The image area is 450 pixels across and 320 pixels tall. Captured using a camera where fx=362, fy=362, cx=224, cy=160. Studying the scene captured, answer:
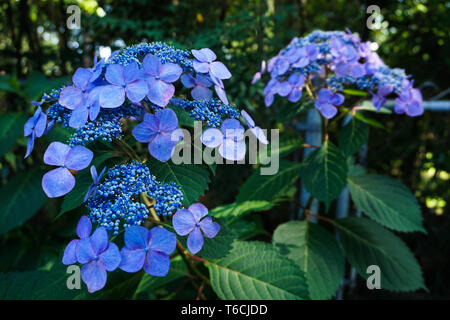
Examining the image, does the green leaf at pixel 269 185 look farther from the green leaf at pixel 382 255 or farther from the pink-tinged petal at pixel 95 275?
the pink-tinged petal at pixel 95 275

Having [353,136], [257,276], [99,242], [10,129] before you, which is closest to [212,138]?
[99,242]

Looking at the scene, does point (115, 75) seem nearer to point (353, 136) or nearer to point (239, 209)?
point (239, 209)

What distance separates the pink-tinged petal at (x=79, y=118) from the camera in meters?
0.62

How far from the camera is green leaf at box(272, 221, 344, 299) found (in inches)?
48.2

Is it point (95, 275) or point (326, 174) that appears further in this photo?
point (326, 174)

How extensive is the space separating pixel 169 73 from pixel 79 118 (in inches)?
6.9

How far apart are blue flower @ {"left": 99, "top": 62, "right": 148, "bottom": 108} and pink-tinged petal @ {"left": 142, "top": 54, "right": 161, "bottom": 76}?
0.7 inches

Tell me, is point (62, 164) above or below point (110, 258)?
above

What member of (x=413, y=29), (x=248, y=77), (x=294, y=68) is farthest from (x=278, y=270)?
(x=413, y=29)

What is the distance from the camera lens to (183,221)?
2.01ft

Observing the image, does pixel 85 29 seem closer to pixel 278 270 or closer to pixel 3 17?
pixel 3 17

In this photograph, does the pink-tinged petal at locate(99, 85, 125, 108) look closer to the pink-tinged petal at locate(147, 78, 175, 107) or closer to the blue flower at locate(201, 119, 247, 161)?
the pink-tinged petal at locate(147, 78, 175, 107)

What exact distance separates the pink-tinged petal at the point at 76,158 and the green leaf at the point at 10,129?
1.07 metres

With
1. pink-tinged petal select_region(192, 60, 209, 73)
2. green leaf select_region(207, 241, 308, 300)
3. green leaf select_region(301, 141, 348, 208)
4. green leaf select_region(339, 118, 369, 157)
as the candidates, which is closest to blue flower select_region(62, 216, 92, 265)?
pink-tinged petal select_region(192, 60, 209, 73)
